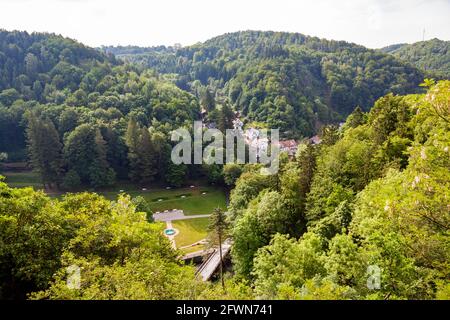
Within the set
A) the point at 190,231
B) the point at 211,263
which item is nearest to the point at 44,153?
the point at 190,231

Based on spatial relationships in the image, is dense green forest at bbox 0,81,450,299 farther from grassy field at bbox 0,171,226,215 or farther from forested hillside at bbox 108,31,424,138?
forested hillside at bbox 108,31,424,138

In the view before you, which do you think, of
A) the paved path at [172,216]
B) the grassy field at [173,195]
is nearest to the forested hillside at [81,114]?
the grassy field at [173,195]

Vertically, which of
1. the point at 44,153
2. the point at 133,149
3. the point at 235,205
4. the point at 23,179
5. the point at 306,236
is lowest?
the point at 23,179

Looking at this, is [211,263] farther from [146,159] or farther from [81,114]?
[81,114]

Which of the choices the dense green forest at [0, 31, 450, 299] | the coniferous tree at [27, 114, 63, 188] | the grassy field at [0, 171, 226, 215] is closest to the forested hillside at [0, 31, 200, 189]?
the coniferous tree at [27, 114, 63, 188]

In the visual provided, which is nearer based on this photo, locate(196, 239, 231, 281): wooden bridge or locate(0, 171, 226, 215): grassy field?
locate(196, 239, 231, 281): wooden bridge

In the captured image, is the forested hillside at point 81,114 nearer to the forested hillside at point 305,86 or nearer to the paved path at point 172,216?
the paved path at point 172,216
